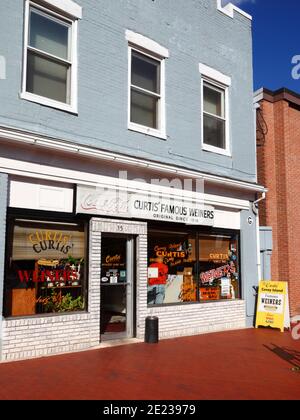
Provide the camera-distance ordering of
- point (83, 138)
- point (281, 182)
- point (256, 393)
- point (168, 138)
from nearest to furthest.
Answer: point (256, 393), point (83, 138), point (168, 138), point (281, 182)

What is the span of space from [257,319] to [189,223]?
11.0 feet

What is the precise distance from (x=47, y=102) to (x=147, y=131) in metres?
2.41

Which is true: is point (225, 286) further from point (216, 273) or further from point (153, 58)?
point (153, 58)

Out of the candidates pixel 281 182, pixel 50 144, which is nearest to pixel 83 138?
pixel 50 144

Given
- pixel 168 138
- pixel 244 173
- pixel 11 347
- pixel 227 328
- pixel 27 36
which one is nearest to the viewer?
pixel 11 347

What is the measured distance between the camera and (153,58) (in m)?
10.3

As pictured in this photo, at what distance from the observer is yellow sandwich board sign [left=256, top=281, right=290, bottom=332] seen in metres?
11.4

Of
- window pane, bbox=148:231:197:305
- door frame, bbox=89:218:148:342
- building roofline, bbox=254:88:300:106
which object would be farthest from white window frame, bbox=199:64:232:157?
door frame, bbox=89:218:148:342

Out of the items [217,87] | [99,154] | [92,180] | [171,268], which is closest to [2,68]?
[99,154]

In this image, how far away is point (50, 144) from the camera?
7879 mm

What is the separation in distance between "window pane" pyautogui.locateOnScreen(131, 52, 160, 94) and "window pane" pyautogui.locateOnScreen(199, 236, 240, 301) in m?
3.74

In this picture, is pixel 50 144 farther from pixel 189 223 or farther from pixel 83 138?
pixel 189 223

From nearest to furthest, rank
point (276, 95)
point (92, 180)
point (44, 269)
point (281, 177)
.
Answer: point (44, 269) → point (92, 180) → point (281, 177) → point (276, 95)

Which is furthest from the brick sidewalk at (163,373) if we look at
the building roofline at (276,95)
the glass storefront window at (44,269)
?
the building roofline at (276,95)
